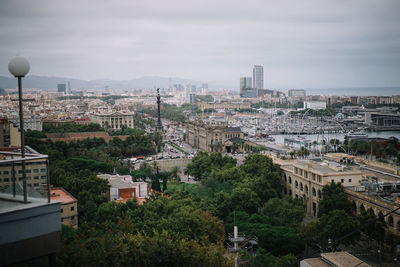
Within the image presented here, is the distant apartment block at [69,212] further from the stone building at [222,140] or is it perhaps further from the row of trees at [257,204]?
the stone building at [222,140]

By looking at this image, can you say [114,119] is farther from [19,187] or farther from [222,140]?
[19,187]

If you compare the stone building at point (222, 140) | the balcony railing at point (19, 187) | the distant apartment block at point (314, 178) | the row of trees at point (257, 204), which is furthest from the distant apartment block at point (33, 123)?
the balcony railing at point (19, 187)

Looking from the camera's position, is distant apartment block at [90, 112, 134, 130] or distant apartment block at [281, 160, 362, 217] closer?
distant apartment block at [281, 160, 362, 217]

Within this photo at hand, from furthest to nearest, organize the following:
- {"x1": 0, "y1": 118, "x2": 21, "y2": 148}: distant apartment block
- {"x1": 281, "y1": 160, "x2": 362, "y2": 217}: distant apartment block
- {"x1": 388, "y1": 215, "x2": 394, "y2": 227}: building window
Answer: {"x1": 0, "y1": 118, "x2": 21, "y2": 148}: distant apartment block, {"x1": 281, "y1": 160, "x2": 362, "y2": 217}: distant apartment block, {"x1": 388, "y1": 215, "x2": 394, "y2": 227}: building window

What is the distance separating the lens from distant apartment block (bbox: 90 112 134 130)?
7375 centimetres

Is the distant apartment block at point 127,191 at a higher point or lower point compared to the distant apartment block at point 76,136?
lower

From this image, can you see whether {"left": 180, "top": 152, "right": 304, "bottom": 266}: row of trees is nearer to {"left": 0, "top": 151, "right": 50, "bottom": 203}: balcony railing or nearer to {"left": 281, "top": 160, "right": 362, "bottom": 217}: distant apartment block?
{"left": 281, "top": 160, "right": 362, "bottom": 217}: distant apartment block

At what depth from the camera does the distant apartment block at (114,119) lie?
73.8 m

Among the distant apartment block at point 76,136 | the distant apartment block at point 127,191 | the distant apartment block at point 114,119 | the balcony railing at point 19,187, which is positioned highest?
the balcony railing at point 19,187

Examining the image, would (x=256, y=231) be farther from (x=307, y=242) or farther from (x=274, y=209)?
(x=274, y=209)

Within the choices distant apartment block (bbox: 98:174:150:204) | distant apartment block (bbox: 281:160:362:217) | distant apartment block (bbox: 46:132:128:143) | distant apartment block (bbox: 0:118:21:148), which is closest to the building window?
distant apartment block (bbox: 281:160:362:217)

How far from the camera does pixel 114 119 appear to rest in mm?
74875

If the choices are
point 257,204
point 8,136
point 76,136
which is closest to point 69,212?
point 257,204

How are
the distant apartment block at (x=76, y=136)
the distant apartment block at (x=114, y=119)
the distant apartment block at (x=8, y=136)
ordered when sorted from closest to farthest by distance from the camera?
the distant apartment block at (x=8, y=136)
the distant apartment block at (x=76, y=136)
the distant apartment block at (x=114, y=119)
